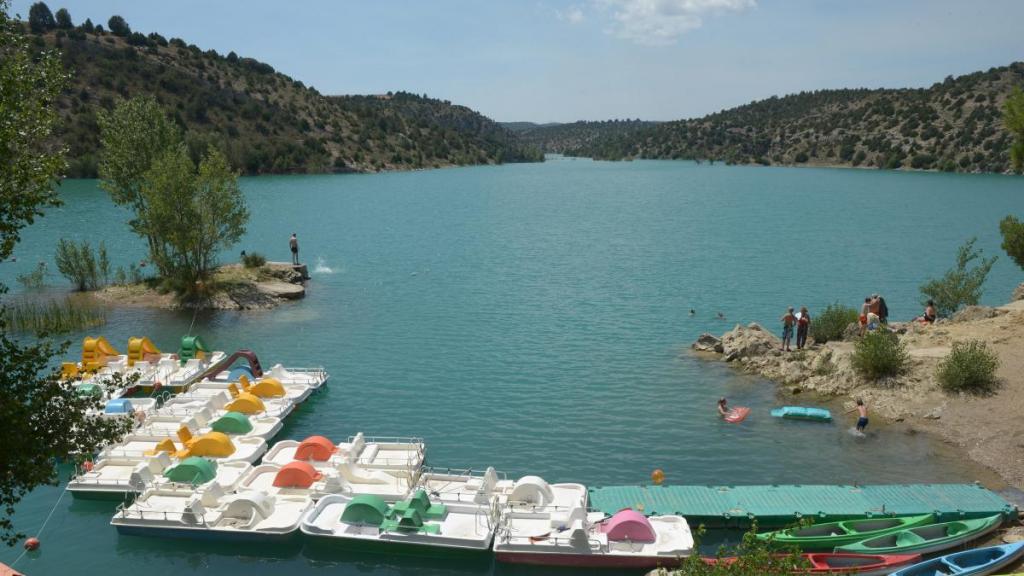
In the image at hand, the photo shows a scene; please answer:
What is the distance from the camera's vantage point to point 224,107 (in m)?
143

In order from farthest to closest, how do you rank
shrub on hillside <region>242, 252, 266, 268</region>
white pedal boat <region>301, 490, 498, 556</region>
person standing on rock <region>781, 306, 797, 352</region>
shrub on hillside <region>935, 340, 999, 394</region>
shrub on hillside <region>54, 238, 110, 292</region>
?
1. shrub on hillside <region>242, 252, 266, 268</region>
2. shrub on hillside <region>54, 238, 110, 292</region>
3. person standing on rock <region>781, 306, 797, 352</region>
4. shrub on hillside <region>935, 340, 999, 394</region>
5. white pedal boat <region>301, 490, 498, 556</region>

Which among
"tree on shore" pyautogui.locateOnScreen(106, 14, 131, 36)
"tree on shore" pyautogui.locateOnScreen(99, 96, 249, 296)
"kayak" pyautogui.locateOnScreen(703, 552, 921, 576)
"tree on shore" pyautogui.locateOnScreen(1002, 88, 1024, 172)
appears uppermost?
"tree on shore" pyautogui.locateOnScreen(106, 14, 131, 36)

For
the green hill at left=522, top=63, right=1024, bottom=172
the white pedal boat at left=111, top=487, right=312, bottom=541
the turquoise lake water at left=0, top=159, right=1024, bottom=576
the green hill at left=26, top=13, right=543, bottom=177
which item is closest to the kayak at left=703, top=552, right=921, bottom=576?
the turquoise lake water at left=0, top=159, right=1024, bottom=576

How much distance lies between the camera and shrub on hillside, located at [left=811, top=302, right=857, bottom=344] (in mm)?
35156

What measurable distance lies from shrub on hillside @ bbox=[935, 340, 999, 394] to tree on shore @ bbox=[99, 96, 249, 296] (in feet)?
122

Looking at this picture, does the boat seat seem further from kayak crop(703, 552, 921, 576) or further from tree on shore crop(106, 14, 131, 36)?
tree on shore crop(106, 14, 131, 36)

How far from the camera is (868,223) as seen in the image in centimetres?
7612

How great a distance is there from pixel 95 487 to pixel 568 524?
44.1 ft

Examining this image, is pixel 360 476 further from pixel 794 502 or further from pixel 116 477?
pixel 794 502

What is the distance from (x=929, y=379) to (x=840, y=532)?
12.4 metres

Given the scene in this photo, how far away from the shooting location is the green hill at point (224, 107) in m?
122

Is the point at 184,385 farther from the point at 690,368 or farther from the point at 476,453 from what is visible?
the point at 690,368

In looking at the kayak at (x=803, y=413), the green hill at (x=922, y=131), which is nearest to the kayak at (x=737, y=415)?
the kayak at (x=803, y=413)

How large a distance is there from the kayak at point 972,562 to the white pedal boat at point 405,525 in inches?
377
